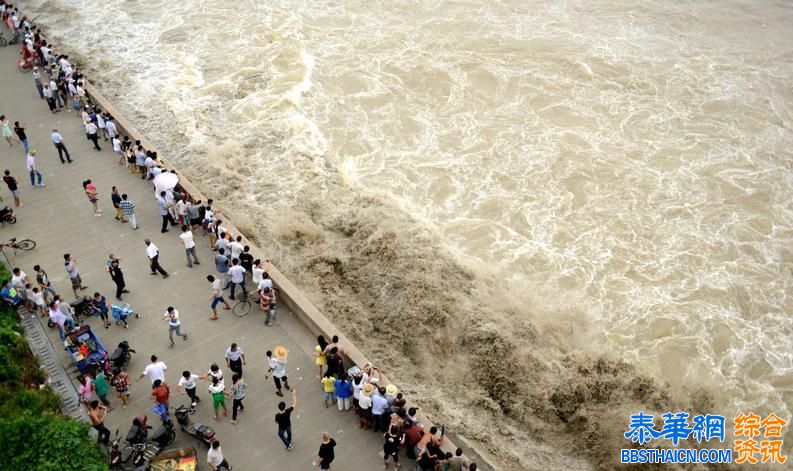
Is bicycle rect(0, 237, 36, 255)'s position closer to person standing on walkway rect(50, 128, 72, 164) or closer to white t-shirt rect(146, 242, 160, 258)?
white t-shirt rect(146, 242, 160, 258)

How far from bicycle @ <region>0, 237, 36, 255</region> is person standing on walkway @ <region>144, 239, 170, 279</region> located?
141 inches

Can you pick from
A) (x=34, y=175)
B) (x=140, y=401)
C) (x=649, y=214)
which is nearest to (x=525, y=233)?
(x=649, y=214)

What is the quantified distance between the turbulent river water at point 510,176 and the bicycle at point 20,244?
5971 mm

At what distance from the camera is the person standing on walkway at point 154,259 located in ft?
57.2

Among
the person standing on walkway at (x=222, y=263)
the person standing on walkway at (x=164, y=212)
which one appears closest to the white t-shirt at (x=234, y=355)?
the person standing on walkway at (x=222, y=263)

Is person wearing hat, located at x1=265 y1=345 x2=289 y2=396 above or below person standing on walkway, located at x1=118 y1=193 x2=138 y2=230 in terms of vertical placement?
below

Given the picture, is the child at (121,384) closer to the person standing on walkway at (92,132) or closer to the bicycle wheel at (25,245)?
the bicycle wheel at (25,245)

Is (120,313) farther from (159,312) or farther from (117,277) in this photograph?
(117,277)

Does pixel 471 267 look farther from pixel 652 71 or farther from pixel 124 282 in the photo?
pixel 652 71

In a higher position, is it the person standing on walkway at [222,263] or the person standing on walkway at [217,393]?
the person standing on walkway at [222,263]

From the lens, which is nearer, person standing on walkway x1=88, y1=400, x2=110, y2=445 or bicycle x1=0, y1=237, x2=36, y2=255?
person standing on walkway x1=88, y1=400, x2=110, y2=445

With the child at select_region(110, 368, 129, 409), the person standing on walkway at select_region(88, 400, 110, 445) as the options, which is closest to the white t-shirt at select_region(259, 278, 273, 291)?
the child at select_region(110, 368, 129, 409)

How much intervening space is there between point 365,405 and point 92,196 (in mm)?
11405

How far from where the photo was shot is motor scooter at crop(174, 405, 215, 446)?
13.4 m
